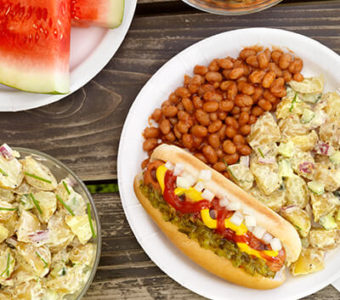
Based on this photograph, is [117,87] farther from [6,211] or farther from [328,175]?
[328,175]

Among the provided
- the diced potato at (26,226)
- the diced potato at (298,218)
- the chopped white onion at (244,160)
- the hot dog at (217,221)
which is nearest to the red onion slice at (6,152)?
the diced potato at (26,226)

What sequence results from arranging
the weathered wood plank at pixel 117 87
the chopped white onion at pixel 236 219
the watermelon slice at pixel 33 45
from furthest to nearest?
the weathered wood plank at pixel 117 87 → the watermelon slice at pixel 33 45 → the chopped white onion at pixel 236 219

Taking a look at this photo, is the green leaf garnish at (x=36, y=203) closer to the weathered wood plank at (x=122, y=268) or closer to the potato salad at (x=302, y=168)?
the weathered wood plank at (x=122, y=268)

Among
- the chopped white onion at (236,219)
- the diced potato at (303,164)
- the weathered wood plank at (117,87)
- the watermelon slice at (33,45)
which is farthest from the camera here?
the weathered wood plank at (117,87)

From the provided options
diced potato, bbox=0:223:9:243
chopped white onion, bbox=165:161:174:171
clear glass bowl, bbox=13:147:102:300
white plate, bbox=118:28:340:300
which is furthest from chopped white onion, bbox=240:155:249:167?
diced potato, bbox=0:223:9:243

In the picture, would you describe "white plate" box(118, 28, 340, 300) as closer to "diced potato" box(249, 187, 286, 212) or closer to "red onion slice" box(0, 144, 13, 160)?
"diced potato" box(249, 187, 286, 212)
